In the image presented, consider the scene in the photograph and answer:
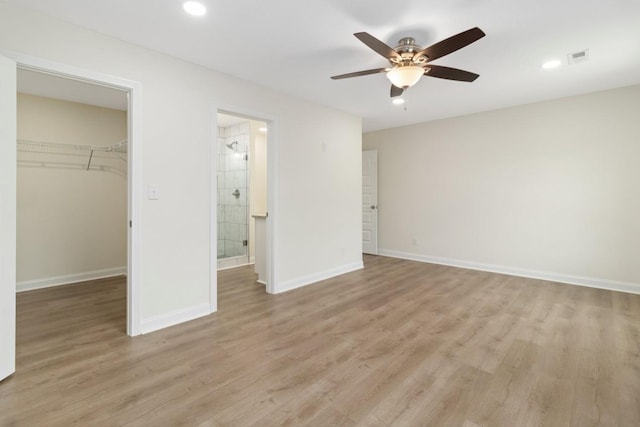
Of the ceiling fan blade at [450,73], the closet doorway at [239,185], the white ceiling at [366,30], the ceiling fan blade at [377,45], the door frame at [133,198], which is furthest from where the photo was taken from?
the closet doorway at [239,185]

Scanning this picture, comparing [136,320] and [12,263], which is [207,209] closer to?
[136,320]

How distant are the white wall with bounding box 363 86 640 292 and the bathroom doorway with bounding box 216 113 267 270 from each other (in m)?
2.61

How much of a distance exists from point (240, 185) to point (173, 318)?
315cm

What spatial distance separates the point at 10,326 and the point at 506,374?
333 cm

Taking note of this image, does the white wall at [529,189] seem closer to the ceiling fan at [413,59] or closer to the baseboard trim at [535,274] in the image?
the baseboard trim at [535,274]

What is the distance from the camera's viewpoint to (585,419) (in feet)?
Answer: 5.54

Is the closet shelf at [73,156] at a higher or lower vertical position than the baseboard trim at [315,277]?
higher

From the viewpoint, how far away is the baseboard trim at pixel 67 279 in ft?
13.1

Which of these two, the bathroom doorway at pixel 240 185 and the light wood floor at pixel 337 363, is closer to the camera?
the light wood floor at pixel 337 363

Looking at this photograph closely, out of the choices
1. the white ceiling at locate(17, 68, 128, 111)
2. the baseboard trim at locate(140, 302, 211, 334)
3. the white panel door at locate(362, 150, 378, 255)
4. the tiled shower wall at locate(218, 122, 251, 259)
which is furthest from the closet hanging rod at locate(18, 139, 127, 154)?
the white panel door at locate(362, 150, 378, 255)

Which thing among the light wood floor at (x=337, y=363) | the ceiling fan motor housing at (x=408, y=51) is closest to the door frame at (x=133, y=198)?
the light wood floor at (x=337, y=363)

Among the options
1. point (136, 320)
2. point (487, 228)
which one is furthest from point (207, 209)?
point (487, 228)

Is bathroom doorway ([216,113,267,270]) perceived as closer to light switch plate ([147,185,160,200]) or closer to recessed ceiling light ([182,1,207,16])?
light switch plate ([147,185,160,200])

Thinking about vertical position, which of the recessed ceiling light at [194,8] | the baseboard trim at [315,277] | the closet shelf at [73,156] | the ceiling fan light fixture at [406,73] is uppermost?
the recessed ceiling light at [194,8]
